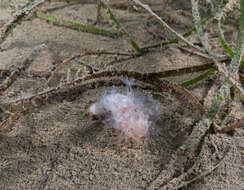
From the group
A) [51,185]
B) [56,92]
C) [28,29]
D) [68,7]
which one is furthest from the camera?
[68,7]

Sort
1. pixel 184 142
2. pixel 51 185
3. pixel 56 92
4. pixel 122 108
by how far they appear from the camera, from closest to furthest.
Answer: pixel 51 185
pixel 184 142
pixel 122 108
pixel 56 92

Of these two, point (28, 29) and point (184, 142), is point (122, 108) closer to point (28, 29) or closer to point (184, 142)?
point (184, 142)

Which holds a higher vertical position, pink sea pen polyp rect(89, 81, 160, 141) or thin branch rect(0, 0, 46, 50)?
thin branch rect(0, 0, 46, 50)

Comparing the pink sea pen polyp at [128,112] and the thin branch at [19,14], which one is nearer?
the thin branch at [19,14]

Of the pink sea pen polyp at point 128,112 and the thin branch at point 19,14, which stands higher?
the thin branch at point 19,14

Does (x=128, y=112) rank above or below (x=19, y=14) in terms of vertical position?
below

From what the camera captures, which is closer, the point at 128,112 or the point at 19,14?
the point at 19,14

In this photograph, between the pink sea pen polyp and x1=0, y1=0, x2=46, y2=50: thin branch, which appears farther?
the pink sea pen polyp

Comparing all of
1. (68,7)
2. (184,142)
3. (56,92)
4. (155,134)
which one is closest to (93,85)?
(56,92)
